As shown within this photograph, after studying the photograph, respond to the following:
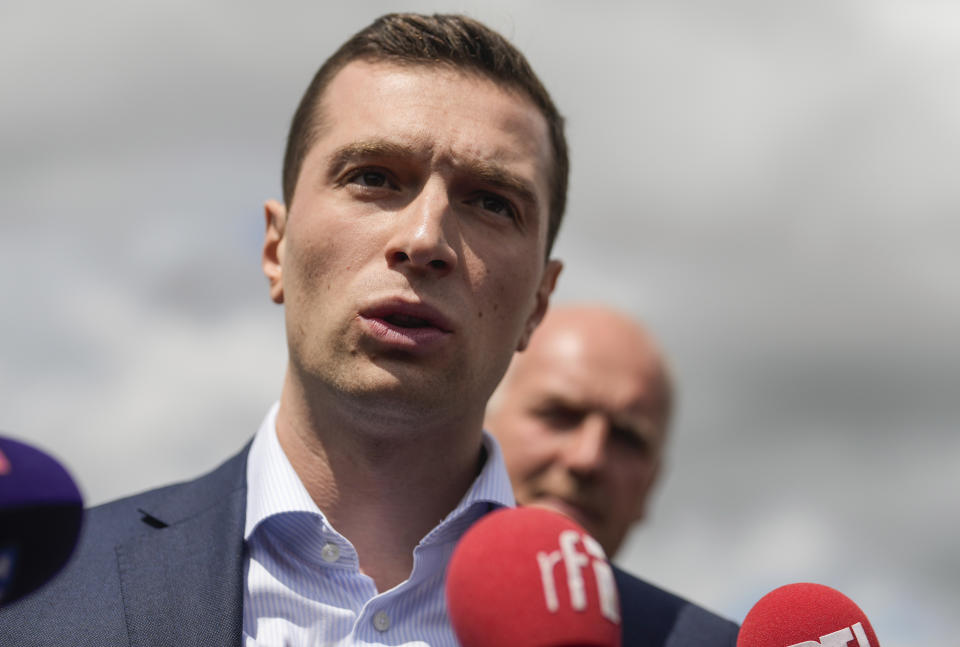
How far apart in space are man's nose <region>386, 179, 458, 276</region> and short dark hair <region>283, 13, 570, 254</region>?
0.87 m

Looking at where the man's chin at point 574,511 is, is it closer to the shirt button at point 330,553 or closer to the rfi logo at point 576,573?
the shirt button at point 330,553

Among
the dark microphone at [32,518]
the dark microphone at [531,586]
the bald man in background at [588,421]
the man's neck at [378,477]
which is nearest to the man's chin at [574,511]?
the bald man in background at [588,421]

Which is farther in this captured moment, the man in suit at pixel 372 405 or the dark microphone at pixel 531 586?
the man in suit at pixel 372 405

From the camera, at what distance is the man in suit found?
13.0 feet

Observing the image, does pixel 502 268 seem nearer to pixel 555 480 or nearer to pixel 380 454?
pixel 380 454

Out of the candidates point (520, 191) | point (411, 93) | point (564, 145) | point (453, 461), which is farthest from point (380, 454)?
point (564, 145)

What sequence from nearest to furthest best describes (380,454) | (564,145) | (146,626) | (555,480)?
1. (146,626)
2. (380,454)
3. (564,145)
4. (555,480)

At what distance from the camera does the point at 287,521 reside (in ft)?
13.9

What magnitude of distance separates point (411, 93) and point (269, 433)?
5.61ft

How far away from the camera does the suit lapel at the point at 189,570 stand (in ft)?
12.4

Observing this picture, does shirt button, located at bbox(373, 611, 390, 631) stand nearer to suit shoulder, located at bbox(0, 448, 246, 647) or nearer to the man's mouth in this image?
suit shoulder, located at bbox(0, 448, 246, 647)

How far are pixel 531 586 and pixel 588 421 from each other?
16.0ft

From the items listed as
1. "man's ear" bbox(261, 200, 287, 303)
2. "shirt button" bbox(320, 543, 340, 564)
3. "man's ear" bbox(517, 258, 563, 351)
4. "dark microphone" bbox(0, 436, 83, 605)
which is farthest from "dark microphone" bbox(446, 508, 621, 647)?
"man's ear" bbox(261, 200, 287, 303)

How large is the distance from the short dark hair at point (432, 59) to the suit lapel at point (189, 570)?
1.55 metres
